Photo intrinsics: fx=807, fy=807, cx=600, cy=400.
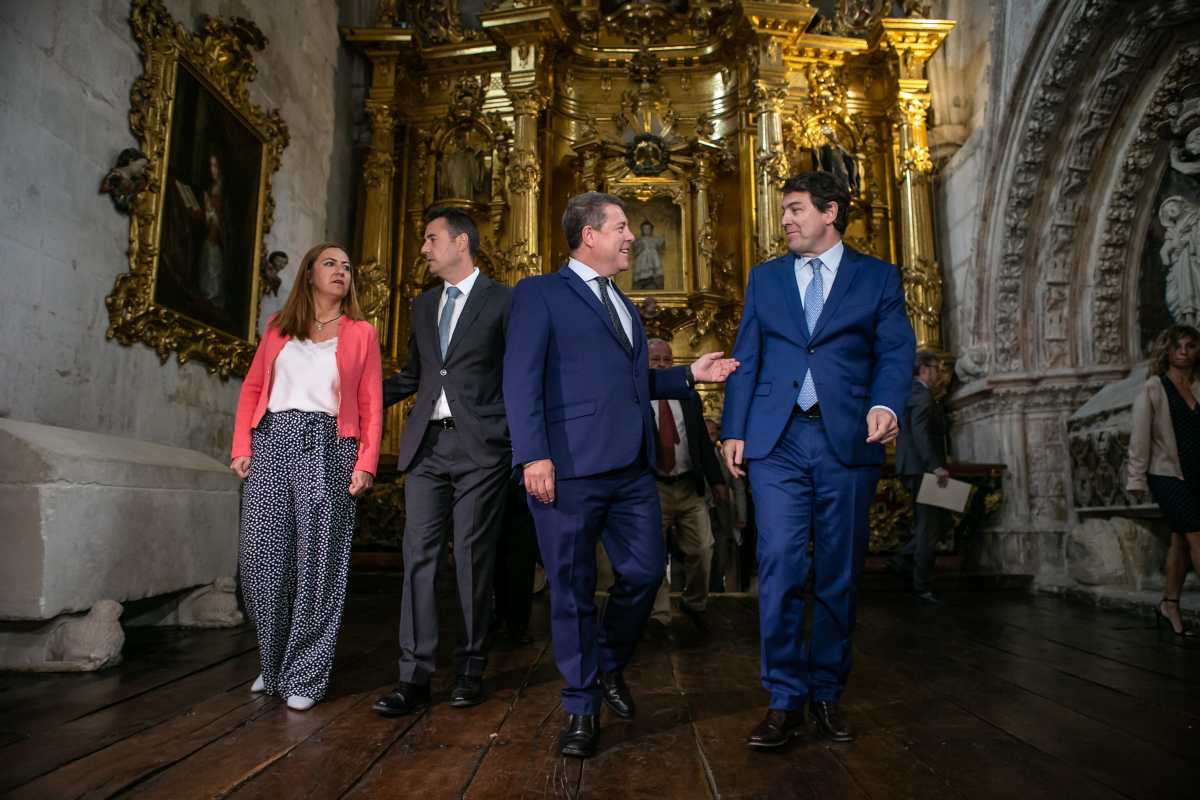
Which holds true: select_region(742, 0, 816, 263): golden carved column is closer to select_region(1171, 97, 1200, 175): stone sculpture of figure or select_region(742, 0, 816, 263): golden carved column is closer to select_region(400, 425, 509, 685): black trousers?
select_region(1171, 97, 1200, 175): stone sculpture of figure

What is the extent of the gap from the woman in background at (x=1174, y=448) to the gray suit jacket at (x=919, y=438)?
147 cm

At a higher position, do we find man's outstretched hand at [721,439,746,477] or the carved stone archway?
the carved stone archway

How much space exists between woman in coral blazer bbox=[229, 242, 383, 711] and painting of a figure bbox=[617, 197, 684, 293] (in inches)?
241

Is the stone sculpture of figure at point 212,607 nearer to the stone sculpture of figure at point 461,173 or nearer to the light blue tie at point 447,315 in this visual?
the light blue tie at point 447,315

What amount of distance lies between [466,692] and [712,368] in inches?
52.1

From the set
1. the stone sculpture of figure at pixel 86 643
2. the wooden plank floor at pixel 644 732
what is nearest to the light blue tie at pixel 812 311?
the wooden plank floor at pixel 644 732

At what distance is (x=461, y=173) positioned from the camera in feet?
30.0

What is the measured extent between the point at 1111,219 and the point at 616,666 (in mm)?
6053

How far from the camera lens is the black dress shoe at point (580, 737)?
2041 mm

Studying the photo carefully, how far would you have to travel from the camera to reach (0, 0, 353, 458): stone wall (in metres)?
3.79

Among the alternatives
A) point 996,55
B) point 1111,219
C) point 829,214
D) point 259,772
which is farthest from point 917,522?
point 259,772

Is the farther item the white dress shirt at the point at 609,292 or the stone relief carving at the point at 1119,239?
the stone relief carving at the point at 1119,239

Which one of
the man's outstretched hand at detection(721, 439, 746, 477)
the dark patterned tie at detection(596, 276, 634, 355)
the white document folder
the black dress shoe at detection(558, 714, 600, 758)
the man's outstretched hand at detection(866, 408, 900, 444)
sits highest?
the dark patterned tie at detection(596, 276, 634, 355)

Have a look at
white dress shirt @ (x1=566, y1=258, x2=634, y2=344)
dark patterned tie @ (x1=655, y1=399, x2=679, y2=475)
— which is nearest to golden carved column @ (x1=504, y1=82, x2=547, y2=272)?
dark patterned tie @ (x1=655, y1=399, x2=679, y2=475)
